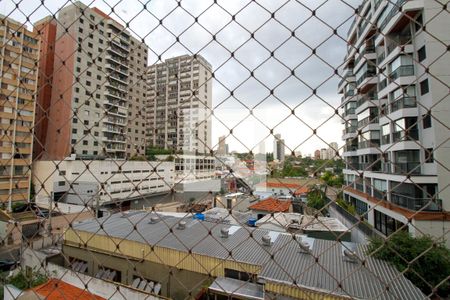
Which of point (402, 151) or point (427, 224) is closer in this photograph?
point (427, 224)

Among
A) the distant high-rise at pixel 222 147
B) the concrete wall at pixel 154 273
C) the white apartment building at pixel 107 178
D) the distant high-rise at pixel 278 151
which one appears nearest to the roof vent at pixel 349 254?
the distant high-rise at pixel 278 151

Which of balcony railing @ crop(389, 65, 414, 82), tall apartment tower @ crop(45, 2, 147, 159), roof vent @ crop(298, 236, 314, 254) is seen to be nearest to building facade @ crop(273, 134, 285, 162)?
roof vent @ crop(298, 236, 314, 254)

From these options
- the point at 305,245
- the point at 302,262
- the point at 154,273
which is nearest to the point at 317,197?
the point at 302,262

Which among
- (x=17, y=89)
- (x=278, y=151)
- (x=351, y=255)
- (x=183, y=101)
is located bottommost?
(x=351, y=255)

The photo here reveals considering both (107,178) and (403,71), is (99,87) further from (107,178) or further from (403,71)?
(403,71)

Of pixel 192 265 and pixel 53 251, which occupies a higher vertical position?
pixel 192 265

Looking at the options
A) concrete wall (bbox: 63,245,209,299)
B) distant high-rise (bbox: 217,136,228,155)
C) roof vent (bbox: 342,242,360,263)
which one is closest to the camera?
roof vent (bbox: 342,242,360,263)

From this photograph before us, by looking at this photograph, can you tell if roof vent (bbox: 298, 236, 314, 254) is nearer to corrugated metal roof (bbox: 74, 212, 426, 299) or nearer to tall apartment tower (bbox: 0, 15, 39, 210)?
corrugated metal roof (bbox: 74, 212, 426, 299)

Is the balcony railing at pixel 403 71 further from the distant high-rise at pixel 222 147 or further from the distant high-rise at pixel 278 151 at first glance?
the distant high-rise at pixel 222 147

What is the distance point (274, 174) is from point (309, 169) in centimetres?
16

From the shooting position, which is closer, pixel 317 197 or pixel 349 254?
pixel 349 254

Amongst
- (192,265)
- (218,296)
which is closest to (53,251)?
(192,265)

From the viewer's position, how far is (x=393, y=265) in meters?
2.98

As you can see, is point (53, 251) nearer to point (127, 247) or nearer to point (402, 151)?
point (127, 247)
